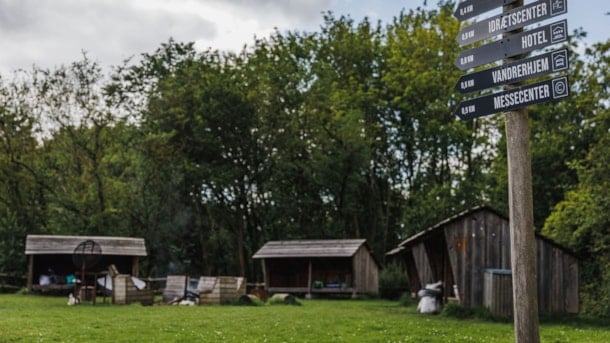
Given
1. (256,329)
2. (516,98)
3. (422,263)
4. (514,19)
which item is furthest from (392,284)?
(514,19)

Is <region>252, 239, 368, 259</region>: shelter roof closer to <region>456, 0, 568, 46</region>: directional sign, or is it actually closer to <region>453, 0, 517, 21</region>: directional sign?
<region>453, 0, 517, 21</region>: directional sign

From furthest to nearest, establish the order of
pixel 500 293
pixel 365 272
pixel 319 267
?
1. pixel 319 267
2. pixel 365 272
3. pixel 500 293

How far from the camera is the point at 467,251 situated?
20.8m

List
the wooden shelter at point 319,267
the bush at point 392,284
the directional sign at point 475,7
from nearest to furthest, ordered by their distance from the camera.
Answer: the directional sign at point 475,7 < the bush at point 392,284 < the wooden shelter at point 319,267

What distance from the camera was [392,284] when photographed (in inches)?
1377

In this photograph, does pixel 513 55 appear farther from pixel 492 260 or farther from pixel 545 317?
pixel 492 260

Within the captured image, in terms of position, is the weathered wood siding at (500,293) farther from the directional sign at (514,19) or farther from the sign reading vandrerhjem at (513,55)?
the directional sign at (514,19)

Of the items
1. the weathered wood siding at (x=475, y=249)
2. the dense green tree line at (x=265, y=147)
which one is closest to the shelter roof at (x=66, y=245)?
the dense green tree line at (x=265, y=147)

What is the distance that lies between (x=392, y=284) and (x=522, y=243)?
2811cm

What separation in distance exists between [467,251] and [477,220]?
926 mm

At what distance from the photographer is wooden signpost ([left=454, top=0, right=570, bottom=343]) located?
724cm

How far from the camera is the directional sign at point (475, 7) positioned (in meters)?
7.75

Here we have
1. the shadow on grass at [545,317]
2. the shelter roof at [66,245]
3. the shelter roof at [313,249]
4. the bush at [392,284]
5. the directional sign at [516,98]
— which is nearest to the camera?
the directional sign at [516,98]

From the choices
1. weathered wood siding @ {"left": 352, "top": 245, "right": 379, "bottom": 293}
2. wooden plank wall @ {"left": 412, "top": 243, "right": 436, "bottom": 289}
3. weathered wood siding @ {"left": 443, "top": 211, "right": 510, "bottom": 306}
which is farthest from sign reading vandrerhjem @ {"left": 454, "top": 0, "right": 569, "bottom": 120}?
weathered wood siding @ {"left": 352, "top": 245, "right": 379, "bottom": 293}
